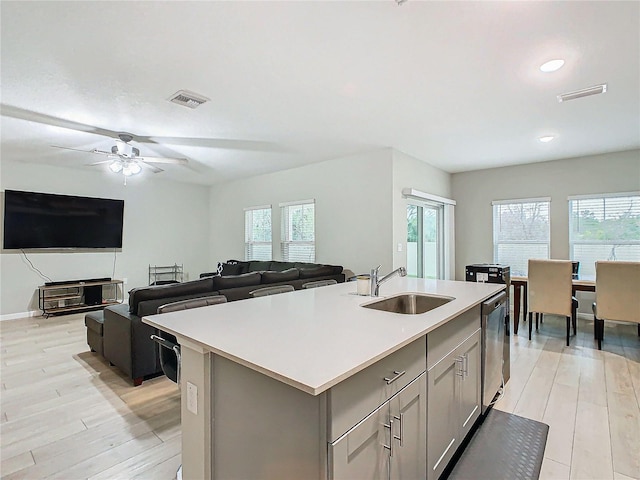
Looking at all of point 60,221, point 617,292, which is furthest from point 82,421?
point 617,292

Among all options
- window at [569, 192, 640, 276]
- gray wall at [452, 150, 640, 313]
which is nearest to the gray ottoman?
gray wall at [452, 150, 640, 313]

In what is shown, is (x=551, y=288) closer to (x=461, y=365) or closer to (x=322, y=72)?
(x=461, y=365)

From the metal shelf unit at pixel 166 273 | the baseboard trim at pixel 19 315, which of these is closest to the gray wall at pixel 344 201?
the metal shelf unit at pixel 166 273

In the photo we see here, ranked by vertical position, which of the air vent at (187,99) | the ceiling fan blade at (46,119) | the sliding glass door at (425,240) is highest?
the air vent at (187,99)

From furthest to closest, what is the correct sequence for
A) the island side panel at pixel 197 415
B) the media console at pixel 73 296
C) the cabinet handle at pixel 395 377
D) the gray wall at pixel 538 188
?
the media console at pixel 73 296, the gray wall at pixel 538 188, the island side panel at pixel 197 415, the cabinet handle at pixel 395 377

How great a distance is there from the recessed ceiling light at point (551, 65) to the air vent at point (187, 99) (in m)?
2.88

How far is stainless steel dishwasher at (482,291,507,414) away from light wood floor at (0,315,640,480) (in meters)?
0.26

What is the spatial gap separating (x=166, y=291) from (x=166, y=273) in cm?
484

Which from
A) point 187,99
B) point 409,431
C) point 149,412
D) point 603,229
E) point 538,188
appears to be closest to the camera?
point 409,431

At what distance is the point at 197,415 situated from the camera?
1.44m

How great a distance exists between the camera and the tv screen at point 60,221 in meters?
5.48

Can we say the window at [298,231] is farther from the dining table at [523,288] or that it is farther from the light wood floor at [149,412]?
the light wood floor at [149,412]

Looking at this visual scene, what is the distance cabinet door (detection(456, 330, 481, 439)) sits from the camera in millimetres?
1943

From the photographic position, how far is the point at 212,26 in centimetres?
209
